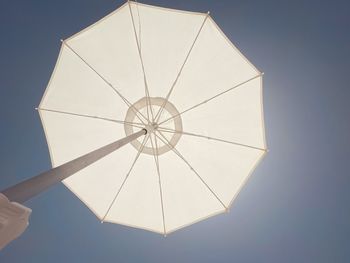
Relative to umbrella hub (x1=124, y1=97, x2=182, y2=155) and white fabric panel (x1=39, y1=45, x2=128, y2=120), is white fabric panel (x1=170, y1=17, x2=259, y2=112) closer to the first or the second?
umbrella hub (x1=124, y1=97, x2=182, y2=155)

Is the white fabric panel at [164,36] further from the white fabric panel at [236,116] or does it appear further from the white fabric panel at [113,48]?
the white fabric panel at [236,116]

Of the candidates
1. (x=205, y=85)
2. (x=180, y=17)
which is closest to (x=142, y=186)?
(x=205, y=85)

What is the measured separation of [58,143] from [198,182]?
1.85 metres

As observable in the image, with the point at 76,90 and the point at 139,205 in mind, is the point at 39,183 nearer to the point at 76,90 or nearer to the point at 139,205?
the point at 76,90

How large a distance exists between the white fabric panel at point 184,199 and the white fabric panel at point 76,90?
1249 millimetres

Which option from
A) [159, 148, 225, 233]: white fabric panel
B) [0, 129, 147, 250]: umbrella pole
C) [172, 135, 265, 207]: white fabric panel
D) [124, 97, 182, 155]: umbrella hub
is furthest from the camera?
[124, 97, 182, 155]: umbrella hub

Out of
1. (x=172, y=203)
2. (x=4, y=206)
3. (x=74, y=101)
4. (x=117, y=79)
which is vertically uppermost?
(x=117, y=79)

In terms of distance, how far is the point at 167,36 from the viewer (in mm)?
3500

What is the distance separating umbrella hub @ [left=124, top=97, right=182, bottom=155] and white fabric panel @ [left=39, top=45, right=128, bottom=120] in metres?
0.33

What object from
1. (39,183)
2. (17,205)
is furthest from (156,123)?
(17,205)

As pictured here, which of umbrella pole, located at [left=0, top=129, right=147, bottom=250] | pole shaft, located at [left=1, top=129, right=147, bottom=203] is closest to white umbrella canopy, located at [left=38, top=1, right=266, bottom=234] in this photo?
pole shaft, located at [left=1, top=129, right=147, bottom=203]

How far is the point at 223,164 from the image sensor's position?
3930 millimetres

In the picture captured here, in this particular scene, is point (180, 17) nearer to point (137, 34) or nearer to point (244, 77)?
point (137, 34)

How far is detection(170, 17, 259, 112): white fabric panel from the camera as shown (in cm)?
342
